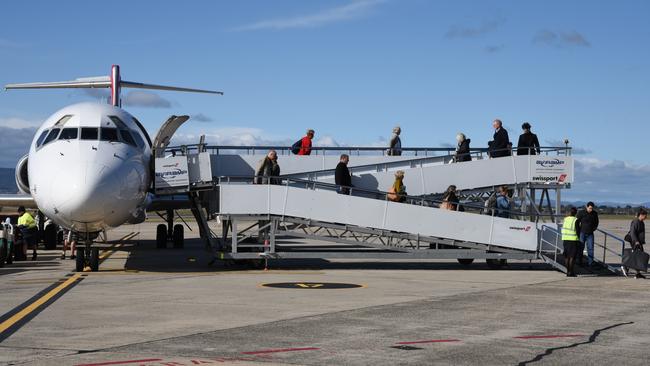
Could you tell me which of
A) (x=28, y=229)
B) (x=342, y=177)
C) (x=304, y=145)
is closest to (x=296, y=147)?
(x=304, y=145)

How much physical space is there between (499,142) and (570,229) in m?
5.32

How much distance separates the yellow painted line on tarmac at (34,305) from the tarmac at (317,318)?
1.6 inches

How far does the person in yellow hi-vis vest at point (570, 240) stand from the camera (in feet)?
70.5

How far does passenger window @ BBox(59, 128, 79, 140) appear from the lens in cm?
2021

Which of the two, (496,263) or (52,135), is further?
(496,263)

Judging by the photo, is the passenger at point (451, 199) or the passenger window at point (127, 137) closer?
the passenger window at point (127, 137)

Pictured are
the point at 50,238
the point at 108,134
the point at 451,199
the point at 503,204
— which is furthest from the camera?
the point at 50,238

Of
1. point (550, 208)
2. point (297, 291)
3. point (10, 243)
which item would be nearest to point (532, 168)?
point (550, 208)

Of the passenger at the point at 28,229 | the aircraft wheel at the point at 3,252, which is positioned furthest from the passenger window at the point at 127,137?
the passenger at the point at 28,229

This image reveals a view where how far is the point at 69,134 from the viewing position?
20.3m

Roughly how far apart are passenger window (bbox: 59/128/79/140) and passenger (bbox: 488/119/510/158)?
11830 mm

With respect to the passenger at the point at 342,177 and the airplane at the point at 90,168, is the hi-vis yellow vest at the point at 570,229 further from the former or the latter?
the airplane at the point at 90,168

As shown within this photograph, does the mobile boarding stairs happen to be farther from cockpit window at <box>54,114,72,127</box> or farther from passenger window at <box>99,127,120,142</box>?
cockpit window at <box>54,114,72,127</box>

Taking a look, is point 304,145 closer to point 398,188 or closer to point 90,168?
point 398,188
